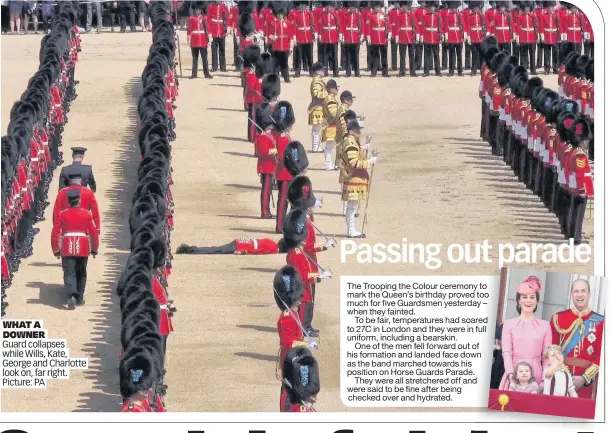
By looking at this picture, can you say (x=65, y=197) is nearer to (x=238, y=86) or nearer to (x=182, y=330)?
(x=182, y=330)

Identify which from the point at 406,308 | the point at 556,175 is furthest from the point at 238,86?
the point at 406,308

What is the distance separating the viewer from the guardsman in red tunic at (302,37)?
3566 centimetres

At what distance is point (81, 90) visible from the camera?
113 feet

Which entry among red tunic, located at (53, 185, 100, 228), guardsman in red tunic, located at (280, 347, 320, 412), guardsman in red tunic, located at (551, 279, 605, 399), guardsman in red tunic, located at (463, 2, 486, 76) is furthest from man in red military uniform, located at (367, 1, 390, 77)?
guardsman in red tunic, located at (280, 347, 320, 412)

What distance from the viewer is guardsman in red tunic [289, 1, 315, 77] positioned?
117ft

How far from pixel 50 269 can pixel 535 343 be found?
21.1 ft

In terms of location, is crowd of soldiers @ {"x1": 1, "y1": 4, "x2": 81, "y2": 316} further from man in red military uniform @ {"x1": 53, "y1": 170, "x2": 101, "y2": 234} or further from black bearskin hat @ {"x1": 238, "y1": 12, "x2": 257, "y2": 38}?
black bearskin hat @ {"x1": 238, "y1": 12, "x2": 257, "y2": 38}

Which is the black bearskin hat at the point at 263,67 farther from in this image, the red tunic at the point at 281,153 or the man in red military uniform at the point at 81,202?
the man in red military uniform at the point at 81,202

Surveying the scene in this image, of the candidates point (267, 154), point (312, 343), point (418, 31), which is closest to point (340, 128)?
point (267, 154)

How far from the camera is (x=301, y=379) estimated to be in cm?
2052

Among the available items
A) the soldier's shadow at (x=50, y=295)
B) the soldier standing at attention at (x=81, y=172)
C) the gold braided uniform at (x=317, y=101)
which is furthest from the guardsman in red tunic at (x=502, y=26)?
the soldier's shadow at (x=50, y=295)

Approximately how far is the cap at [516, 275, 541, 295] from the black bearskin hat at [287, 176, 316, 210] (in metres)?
3.93

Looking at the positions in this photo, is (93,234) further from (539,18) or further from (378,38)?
(539,18)

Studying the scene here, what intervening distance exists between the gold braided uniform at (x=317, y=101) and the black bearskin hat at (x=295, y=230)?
25.0 feet
